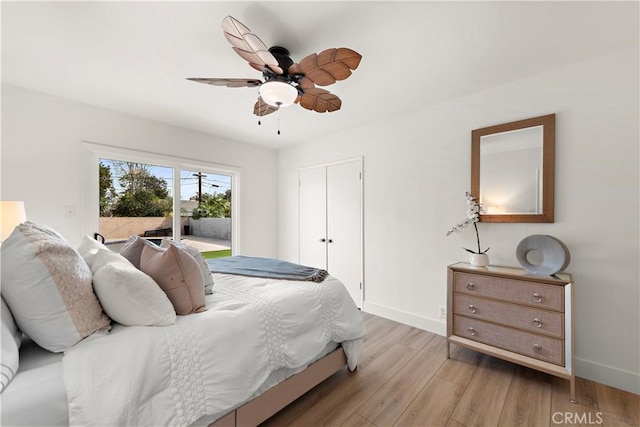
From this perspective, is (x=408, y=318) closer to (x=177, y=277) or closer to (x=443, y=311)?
(x=443, y=311)

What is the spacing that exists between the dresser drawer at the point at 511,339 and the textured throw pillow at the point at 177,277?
2123mm

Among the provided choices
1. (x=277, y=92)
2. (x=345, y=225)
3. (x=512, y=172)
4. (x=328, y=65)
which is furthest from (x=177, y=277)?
(x=512, y=172)

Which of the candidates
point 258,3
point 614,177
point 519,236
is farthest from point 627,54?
point 258,3

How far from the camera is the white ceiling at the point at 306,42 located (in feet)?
4.99

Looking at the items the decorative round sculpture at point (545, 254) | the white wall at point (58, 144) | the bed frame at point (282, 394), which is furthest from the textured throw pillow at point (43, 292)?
the decorative round sculpture at point (545, 254)

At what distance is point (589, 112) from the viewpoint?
2.03 meters

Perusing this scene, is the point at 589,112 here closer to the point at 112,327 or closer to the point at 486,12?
the point at 486,12

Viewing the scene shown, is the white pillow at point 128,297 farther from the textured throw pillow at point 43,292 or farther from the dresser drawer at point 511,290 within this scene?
the dresser drawer at point 511,290

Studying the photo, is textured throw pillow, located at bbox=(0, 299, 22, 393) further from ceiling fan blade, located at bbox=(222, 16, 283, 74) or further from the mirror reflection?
the mirror reflection

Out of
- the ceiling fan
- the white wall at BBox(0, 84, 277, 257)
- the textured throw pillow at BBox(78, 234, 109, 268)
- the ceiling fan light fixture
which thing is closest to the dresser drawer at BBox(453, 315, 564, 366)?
the ceiling fan

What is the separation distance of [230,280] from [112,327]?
0.88 meters

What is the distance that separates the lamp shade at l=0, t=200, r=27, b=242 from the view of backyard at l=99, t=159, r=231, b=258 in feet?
3.12

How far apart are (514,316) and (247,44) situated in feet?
Answer: 8.62

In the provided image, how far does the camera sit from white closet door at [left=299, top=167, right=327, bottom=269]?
391 centimetres
